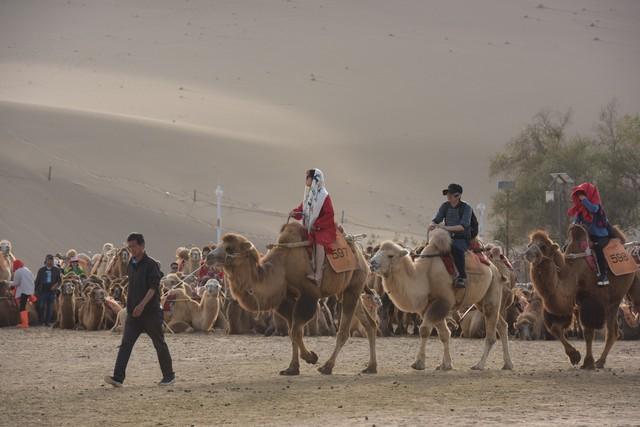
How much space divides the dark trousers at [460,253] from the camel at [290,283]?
3.79 feet

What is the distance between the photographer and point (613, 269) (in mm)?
16953

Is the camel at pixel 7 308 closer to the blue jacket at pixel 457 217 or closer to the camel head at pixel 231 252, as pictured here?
the camel head at pixel 231 252

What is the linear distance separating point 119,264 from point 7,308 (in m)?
3.46

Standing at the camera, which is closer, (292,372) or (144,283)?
(144,283)

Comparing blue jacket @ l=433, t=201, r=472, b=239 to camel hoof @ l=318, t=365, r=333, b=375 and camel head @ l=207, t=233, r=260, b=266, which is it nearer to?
camel hoof @ l=318, t=365, r=333, b=375

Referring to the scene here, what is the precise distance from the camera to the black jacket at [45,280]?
2906 cm

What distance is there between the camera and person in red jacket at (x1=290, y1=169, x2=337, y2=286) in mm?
16312

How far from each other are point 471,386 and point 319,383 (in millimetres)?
1708

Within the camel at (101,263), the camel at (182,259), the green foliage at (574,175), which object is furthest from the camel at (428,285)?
the green foliage at (574,175)

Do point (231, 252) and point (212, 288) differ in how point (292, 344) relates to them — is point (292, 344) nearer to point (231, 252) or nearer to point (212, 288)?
point (231, 252)

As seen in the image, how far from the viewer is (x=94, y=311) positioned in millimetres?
27234

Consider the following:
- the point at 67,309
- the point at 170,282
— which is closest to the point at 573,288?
the point at 170,282

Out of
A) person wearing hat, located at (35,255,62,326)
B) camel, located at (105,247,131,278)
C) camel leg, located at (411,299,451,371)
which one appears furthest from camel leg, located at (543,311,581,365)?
camel, located at (105,247,131,278)

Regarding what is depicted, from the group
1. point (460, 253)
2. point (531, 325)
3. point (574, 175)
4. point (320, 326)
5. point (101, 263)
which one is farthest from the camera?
point (574, 175)
